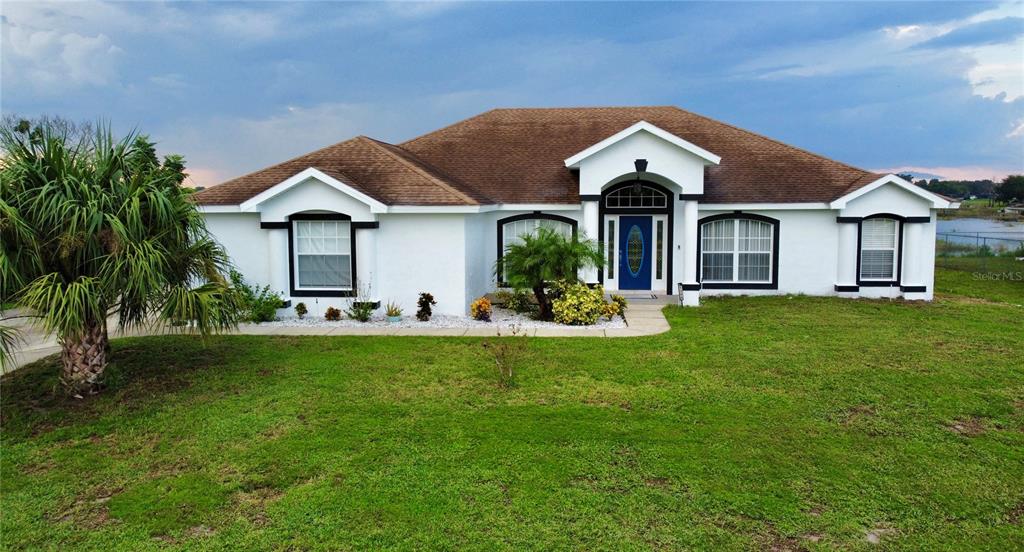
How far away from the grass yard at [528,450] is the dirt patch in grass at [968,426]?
0.03 meters

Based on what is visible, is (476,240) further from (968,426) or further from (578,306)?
(968,426)

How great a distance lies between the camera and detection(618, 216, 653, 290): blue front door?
1892cm

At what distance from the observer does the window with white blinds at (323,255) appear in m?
15.5

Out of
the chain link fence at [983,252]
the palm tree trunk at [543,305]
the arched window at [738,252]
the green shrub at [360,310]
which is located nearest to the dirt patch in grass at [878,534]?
the palm tree trunk at [543,305]

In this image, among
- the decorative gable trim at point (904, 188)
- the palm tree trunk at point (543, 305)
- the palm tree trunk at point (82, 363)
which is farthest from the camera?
the decorative gable trim at point (904, 188)

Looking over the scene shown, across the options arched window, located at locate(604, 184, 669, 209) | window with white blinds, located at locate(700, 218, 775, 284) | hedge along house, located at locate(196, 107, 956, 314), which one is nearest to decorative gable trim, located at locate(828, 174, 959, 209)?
hedge along house, located at locate(196, 107, 956, 314)

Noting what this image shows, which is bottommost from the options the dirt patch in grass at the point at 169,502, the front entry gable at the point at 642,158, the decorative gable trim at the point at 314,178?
the dirt patch in grass at the point at 169,502

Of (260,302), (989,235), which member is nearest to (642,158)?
(260,302)

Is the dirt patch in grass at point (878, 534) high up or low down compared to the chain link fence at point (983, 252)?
down

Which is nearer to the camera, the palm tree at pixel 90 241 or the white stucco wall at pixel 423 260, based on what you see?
the palm tree at pixel 90 241

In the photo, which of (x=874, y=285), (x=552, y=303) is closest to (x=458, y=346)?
(x=552, y=303)

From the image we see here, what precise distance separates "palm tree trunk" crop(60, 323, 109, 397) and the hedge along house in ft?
21.2

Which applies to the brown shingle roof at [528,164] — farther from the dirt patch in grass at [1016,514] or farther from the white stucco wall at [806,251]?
the dirt patch in grass at [1016,514]

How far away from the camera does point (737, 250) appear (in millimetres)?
18531
